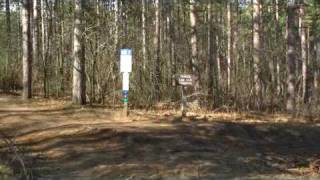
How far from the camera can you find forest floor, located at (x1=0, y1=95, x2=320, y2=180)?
11.6 metres

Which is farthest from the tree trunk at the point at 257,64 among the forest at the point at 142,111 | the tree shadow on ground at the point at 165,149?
the tree shadow on ground at the point at 165,149

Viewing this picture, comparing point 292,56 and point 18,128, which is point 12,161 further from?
point 292,56

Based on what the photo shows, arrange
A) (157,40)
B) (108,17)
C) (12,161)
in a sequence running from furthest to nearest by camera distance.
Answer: (157,40), (108,17), (12,161)

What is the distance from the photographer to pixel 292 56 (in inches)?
903

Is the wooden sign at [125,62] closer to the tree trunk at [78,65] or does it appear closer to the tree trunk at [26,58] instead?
the tree trunk at [78,65]

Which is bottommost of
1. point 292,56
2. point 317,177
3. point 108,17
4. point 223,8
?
point 317,177

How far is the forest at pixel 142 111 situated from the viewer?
1219 cm

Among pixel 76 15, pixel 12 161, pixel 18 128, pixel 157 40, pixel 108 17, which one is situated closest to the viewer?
pixel 12 161

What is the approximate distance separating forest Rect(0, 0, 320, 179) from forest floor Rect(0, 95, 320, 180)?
27mm

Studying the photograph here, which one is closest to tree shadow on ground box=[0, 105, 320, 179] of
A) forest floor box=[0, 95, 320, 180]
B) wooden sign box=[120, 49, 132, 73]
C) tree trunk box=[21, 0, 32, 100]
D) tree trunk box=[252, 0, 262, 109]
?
forest floor box=[0, 95, 320, 180]

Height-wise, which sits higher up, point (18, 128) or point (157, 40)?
point (157, 40)

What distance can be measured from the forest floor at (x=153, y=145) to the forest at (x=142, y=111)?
Answer: 3 centimetres

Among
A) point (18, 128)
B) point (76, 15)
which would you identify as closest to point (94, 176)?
point (18, 128)

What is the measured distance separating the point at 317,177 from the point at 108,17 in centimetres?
1241
